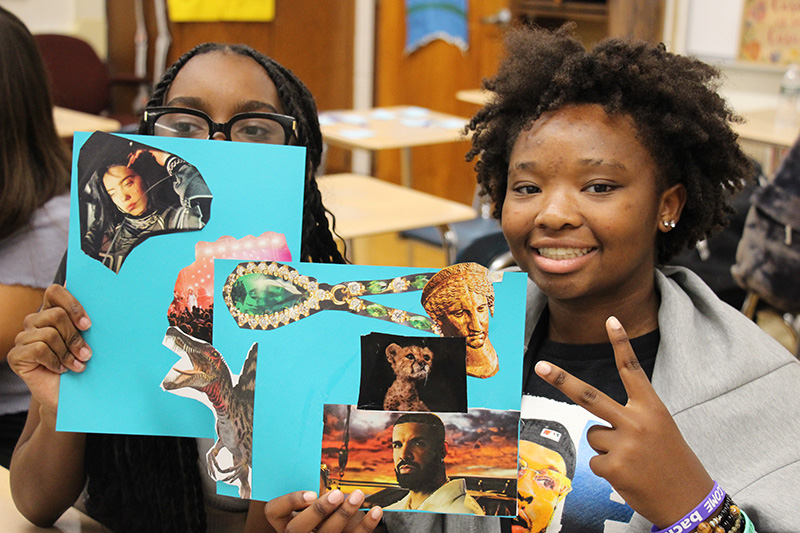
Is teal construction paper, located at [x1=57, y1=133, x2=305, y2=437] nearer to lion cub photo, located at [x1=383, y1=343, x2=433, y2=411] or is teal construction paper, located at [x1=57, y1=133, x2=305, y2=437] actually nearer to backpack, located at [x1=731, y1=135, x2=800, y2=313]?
lion cub photo, located at [x1=383, y1=343, x2=433, y2=411]

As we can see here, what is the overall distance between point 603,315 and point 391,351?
1.44ft

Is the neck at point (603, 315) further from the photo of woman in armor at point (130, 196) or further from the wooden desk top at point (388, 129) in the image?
the wooden desk top at point (388, 129)

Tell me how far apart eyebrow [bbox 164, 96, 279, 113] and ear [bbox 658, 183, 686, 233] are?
2.23 ft

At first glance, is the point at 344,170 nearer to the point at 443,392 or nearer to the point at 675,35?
the point at 675,35

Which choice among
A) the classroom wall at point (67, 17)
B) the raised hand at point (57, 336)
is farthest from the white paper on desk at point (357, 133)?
the raised hand at point (57, 336)

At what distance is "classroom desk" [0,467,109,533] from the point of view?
1.32 metres

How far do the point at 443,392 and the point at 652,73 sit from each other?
0.63m

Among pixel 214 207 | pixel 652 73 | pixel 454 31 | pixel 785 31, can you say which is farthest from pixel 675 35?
pixel 214 207

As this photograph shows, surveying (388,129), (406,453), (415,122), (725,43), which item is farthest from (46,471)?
(725,43)

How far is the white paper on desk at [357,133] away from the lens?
166 inches

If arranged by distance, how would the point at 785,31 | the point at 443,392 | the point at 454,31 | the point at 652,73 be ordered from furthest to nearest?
the point at 454,31 < the point at 785,31 < the point at 652,73 < the point at 443,392

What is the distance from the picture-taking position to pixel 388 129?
4500mm

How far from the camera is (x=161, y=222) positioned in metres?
1.18

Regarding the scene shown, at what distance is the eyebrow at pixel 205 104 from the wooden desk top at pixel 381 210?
161 centimetres
